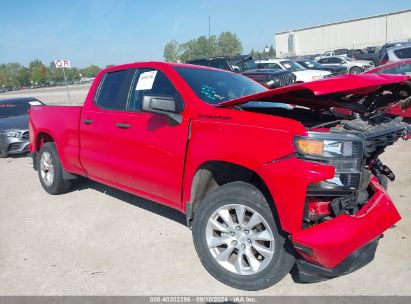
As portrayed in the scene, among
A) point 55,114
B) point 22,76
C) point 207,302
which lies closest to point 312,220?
point 207,302

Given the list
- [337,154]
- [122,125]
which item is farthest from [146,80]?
[337,154]

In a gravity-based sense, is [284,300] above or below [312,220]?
below

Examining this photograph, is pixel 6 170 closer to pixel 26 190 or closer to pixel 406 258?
pixel 26 190

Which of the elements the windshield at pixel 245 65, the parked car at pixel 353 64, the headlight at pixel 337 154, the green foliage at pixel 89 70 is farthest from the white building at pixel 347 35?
the green foliage at pixel 89 70

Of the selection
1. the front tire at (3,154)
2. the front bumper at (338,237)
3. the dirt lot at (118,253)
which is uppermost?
the front bumper at (338,237)

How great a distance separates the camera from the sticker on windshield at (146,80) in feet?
13.2

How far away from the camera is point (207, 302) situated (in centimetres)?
302

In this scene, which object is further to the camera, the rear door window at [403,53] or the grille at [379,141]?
Answer: the rear door window at [403,53]

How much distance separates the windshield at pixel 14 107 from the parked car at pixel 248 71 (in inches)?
234

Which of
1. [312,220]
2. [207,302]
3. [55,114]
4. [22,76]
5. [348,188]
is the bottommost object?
[207,302]

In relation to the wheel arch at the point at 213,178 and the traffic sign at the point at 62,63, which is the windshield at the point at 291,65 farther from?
the wheel arch at the point at 213,178

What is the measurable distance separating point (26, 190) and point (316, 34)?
3238 inches

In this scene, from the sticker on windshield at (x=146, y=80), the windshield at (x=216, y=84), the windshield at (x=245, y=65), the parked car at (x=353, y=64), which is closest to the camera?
the windshield at (x=216, y=84)

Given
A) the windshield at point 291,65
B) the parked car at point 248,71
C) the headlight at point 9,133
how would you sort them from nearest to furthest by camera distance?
the headlight at point 9,133
the parked car at point 248,71
the windshield at point 291,65
